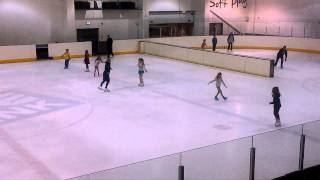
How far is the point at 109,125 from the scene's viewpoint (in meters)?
11.7

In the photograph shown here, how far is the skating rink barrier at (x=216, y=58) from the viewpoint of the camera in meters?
19.8

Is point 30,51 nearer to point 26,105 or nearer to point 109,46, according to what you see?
point 109,46

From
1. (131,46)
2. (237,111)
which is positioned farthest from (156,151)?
(131,46)

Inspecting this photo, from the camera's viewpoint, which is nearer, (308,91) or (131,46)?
(308,91)

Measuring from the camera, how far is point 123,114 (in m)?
12.9

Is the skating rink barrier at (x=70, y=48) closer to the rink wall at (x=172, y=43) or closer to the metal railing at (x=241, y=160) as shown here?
the rink wall at (x=172, y=43)

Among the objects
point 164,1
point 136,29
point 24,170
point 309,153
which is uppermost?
point 164,1

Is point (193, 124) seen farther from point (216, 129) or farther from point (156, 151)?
point (156, 151)

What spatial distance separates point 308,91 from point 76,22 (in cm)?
1837

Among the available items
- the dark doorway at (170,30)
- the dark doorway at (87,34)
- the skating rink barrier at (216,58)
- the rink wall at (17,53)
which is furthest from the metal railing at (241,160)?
the dark doorway at (170,30)

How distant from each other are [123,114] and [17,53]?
46.1ft

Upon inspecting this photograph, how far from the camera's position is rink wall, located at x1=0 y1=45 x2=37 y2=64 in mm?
24141

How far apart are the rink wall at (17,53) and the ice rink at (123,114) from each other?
8.75 ft

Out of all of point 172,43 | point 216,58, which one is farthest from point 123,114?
point 172,43
